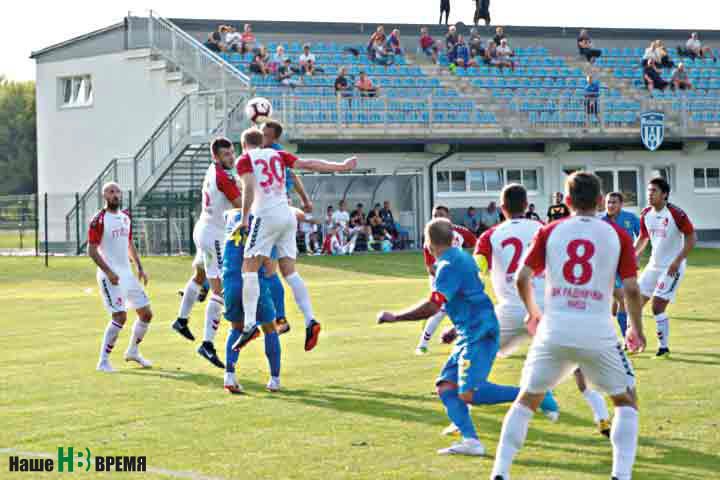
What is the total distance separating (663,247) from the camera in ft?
45.0

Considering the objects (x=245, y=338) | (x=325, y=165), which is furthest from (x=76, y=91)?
(x=245, y=338)

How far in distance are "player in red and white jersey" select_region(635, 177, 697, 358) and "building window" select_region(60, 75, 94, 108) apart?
31443mm

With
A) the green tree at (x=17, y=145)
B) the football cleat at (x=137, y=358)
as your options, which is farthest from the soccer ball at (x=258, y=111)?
the green tree at (x=17, y=145)

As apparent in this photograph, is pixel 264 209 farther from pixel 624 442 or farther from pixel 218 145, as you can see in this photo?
pixel 624 442

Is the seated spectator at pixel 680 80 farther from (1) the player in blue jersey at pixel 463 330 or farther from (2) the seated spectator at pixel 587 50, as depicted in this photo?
(1) the player in blue jersey at pixel 463 330

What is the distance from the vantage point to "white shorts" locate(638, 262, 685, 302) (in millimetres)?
13406

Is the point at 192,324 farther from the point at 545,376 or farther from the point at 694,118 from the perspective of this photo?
the point at 694,118

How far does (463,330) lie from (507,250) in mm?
1078

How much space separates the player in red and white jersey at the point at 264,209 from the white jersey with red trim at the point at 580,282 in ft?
14.2

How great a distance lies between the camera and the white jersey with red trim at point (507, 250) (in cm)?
879

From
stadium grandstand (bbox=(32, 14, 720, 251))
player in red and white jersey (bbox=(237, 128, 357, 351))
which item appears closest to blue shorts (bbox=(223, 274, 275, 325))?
player in red and white jersey (bbox=(237, 128, 357, 351))

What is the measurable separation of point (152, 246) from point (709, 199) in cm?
2015

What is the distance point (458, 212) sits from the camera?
38688 millimetres

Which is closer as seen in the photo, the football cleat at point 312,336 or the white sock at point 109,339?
the football cleat at point 312,336
